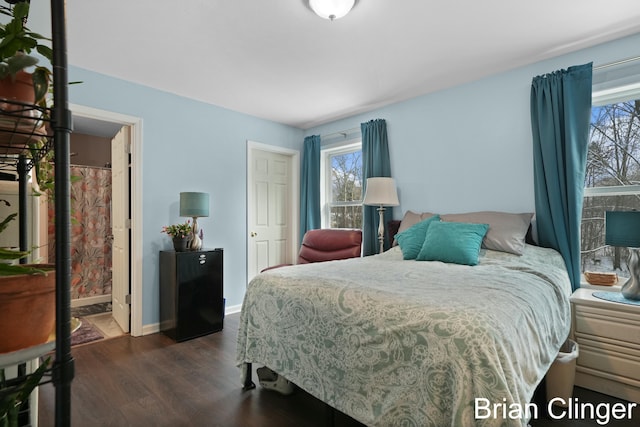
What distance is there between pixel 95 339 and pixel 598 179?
470cm

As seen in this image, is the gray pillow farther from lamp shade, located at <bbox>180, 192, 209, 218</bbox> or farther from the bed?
lamp shade, located at <bbox>180, 192, 209, 218</bbox>

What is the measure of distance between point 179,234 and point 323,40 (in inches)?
88.9

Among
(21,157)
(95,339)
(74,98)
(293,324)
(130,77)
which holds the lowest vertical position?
(95,339)

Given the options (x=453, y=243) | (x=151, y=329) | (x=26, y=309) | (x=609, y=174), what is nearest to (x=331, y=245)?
(x=453, y=243)

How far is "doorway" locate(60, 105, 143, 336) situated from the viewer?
10.8ft

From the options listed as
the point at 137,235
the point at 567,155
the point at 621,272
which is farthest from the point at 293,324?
the point at 621,272

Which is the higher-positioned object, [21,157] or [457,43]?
[457,43]

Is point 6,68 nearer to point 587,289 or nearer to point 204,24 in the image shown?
point 204,24

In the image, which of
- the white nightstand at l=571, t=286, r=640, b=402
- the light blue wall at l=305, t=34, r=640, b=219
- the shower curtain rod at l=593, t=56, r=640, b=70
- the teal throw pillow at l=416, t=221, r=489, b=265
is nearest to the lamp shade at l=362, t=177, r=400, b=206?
the light blue wall at l=305, t=34, r=640, b=219

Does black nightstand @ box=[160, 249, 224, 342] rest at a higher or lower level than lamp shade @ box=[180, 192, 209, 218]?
lower

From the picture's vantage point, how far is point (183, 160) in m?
3.65

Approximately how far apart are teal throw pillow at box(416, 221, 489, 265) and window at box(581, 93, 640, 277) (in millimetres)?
878

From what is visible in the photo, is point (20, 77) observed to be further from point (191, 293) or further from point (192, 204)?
point (191, 293)

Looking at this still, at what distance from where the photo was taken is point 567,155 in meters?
2.60
